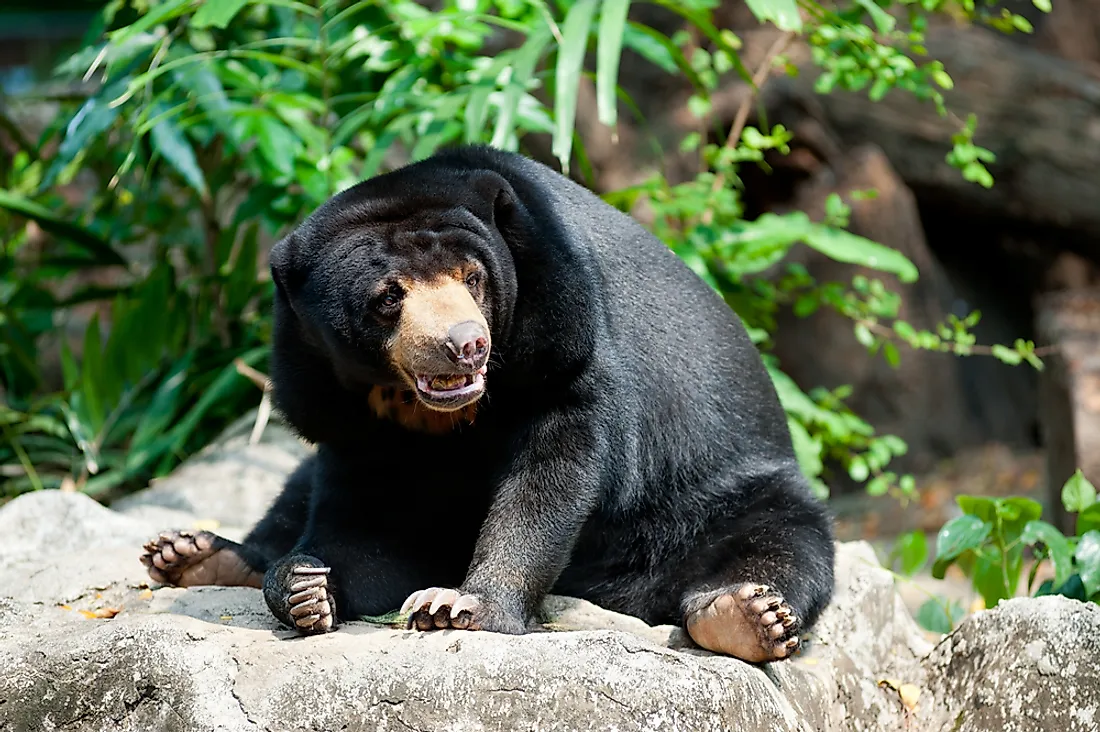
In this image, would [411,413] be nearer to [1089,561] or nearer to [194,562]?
[194,562]

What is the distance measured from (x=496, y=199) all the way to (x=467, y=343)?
510 millimetres

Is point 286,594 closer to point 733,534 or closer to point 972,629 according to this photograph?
point 733,534

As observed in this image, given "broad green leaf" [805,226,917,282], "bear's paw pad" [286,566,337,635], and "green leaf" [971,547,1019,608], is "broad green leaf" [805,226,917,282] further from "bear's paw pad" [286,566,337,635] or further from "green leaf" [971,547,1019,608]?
"bear's paw pad" [286,566,337,635]

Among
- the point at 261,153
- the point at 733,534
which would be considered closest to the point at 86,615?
the point at 733,534

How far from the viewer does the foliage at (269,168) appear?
5.45m

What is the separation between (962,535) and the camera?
4.07 metres

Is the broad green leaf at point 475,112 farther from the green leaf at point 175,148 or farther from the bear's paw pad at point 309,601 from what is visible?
the bear's paw pad at point 309,601

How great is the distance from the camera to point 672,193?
5938mm

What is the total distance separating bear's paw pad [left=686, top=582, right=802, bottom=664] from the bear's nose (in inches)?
33.1

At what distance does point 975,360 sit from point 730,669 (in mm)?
8195

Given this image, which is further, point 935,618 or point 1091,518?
point 935,618

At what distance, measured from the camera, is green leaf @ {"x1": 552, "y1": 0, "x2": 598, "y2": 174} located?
4.41 m

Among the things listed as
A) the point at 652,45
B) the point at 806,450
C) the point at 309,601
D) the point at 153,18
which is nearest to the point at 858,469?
the point at 806,450

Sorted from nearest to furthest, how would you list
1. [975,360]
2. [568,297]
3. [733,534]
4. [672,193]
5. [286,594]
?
[286,594], [568,297], [733,534], [672,193], [975,360]
